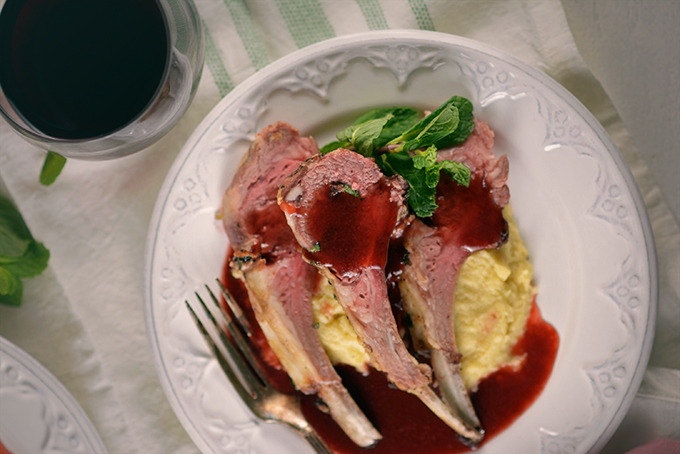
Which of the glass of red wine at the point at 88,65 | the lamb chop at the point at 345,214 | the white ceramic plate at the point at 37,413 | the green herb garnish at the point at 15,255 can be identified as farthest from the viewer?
the green herb garnish at the point at 15,255

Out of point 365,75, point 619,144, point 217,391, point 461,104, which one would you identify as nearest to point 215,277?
point 217,391

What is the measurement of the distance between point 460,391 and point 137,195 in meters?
1.95

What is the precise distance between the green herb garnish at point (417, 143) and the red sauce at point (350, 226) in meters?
0.15

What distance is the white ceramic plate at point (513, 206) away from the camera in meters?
2.22

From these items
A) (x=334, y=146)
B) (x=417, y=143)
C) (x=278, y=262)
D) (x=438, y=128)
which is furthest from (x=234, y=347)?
(x=438, y=128)

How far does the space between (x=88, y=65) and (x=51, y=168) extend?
95 cm

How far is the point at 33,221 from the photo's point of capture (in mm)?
2521

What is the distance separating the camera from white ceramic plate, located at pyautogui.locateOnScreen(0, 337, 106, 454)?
2.30m

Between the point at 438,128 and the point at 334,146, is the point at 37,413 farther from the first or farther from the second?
the point at 438,128

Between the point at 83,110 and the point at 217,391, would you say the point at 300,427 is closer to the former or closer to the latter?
the point at 217,391

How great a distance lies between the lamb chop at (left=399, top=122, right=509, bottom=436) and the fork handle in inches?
30.1

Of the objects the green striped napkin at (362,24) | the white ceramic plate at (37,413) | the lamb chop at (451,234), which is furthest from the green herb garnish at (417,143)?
the white ceramic plate at (37,413)

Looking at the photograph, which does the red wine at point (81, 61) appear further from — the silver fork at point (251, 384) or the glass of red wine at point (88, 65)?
the silver fork at point (251, 384)

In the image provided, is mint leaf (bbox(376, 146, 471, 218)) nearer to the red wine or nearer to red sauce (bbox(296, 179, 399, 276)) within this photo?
red sauce (bbox(296, 179, 399, 276))
